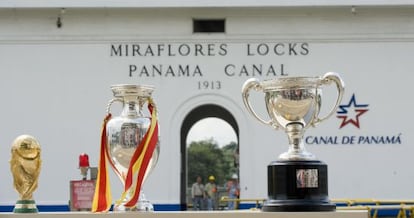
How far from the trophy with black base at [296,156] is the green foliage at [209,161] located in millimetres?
53964

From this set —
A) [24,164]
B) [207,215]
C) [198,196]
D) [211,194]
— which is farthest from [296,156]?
[211,194]

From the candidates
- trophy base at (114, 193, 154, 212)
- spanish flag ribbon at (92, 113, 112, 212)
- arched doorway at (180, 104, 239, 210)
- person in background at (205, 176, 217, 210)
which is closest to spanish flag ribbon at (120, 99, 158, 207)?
trophy base at (114, 193, 154, 212)

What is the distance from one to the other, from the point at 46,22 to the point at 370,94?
583 cm

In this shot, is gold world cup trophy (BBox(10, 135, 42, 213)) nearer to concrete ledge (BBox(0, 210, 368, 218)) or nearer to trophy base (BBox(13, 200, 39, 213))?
trophy base (BBox(13, 200, 39, 213))

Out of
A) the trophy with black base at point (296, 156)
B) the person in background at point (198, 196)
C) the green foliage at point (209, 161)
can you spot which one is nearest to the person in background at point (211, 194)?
the person in background at point (198, 196)

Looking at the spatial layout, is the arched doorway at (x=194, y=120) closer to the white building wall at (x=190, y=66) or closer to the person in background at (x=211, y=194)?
the person in background at (x=211, y=194)

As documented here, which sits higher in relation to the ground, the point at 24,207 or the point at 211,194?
the point at 211,194

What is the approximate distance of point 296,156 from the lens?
18.5ft

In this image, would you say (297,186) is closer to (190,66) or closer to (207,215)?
(207,215)

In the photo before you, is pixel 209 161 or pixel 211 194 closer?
pixel 211 194

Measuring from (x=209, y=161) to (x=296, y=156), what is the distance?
57.1 metres

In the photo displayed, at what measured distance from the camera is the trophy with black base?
5.47 meters

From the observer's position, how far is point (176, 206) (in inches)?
617

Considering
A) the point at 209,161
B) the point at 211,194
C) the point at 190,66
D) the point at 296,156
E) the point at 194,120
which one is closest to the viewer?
the point at 296,156
